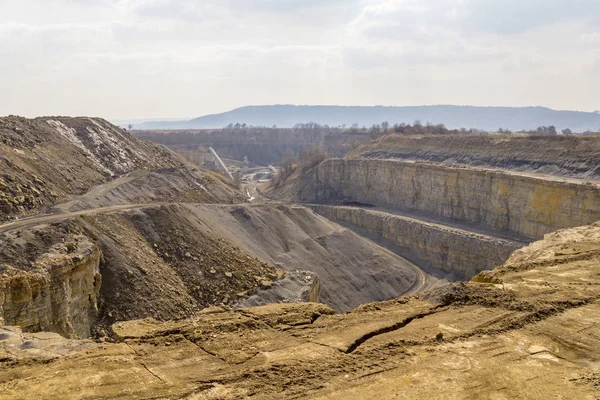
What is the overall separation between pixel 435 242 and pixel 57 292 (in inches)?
1360

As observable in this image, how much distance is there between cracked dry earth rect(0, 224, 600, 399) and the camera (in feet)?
24.9

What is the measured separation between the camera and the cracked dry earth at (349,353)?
7582 mm

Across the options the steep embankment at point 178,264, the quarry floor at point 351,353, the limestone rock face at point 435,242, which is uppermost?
the quarry floor at point 351,353

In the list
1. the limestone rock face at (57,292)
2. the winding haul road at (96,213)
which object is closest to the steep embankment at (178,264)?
the limestone rock face at (57,292)

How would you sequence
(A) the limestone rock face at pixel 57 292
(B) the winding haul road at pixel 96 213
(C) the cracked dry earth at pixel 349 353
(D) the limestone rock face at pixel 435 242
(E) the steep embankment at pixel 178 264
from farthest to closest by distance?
(D) the limestone rock face at pixel 435 242, (B) the winding haul road at pixel 96 213, (E) the steep embankment at pixel 178 264, (A) the limestone rock face at pixel 57 292, (C) the cracked dry earth at pixel 349 353

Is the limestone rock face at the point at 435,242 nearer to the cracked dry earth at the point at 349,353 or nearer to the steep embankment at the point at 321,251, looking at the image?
the steep embankment at the point at 321,251

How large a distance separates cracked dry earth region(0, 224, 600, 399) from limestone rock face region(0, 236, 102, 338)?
4631mm

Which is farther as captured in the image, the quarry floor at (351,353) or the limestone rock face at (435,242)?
the limestone rock face at (435,242)

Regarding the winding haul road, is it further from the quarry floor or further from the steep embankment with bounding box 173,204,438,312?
the quarry floor

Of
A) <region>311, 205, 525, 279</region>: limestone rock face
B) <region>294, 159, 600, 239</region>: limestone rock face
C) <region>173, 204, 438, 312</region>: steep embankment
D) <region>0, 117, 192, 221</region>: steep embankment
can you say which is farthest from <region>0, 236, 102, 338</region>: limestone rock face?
<region>294, 159, 600, 239</region>: limestone rock face

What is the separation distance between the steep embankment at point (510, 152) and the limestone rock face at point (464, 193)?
13.0ft

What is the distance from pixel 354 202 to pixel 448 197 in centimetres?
1441

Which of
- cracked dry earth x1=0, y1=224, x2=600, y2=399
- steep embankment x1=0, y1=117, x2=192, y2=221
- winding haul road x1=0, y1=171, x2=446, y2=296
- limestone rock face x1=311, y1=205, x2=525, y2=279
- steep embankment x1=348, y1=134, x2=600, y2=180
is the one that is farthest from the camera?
steep embankment x1=348, y1=134, x2=600, y2=180

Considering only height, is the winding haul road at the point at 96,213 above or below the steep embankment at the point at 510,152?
below
